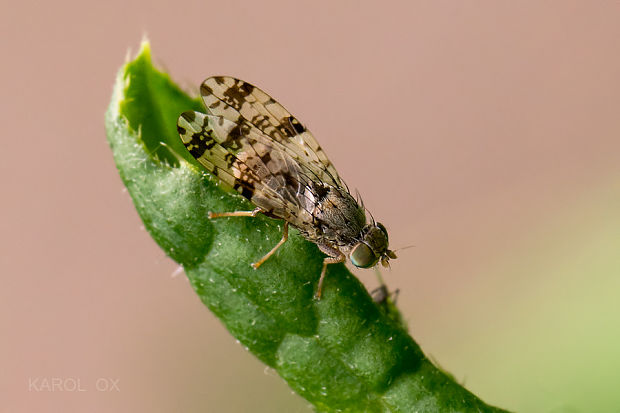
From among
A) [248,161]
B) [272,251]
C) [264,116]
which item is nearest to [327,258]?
[272,251]

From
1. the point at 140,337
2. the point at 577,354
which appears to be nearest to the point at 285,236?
the point at 577,354

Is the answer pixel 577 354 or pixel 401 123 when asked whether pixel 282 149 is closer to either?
pixel 577 354

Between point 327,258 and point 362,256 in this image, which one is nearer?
point 327,258

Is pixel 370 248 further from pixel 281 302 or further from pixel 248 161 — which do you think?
pixel 281 302

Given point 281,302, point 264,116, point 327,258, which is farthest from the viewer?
point 264,116

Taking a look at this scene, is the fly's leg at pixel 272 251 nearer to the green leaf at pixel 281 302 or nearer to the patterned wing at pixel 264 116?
the green leaf at pixel 281 302

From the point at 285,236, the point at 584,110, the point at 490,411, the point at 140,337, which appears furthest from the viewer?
the point at 584,110
